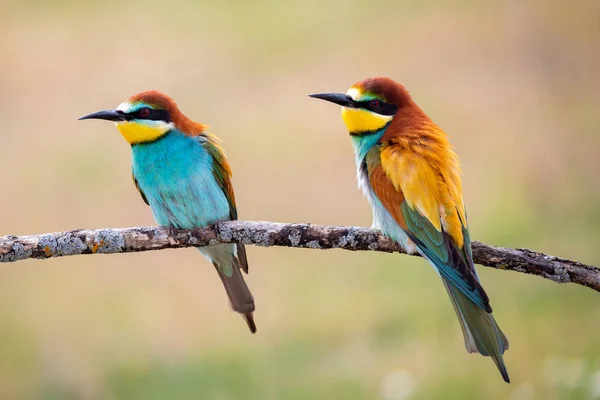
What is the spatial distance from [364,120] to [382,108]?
0.06m

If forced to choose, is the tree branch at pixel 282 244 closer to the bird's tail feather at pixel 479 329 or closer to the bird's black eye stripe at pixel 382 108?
the bird's tail feather at pixel 479 329

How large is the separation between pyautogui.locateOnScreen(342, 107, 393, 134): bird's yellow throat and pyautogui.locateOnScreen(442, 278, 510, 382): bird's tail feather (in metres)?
0.45

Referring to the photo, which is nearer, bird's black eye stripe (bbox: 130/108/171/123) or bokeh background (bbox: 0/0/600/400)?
bird's black eye stripe (bbox: 130/108/171/123)

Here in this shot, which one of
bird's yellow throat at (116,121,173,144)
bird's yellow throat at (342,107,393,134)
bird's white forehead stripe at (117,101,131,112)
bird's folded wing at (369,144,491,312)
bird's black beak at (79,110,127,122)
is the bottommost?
bird's folded wing at (369,144,491,312)

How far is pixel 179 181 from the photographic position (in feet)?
6.57

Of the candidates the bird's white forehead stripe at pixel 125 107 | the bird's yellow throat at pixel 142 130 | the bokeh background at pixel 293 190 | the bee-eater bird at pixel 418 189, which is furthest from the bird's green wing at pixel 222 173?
the bokeh background at pixel 293 190

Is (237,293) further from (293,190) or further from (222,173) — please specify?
(293,190)

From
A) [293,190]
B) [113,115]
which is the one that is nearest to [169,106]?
[113,115]

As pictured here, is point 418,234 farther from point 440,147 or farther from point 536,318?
point 536,318

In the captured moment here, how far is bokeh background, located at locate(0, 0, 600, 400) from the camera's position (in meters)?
2.40

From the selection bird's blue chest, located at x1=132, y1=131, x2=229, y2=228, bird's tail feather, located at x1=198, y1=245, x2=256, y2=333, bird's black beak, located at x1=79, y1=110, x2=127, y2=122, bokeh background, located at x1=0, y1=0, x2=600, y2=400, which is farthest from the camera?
bokeh background, located at x1=0, y1=0, x2=600, y2=400

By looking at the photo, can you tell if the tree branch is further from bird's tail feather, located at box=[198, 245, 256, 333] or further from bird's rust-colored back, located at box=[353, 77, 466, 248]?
bird's tail feather, located at box=[198, 245, 256, 333]

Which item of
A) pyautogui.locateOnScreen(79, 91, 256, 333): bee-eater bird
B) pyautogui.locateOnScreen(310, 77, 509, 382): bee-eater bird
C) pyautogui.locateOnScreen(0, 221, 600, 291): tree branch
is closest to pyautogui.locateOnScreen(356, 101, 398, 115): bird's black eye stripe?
pyautogui.locateOnScreen(310, 77, 509, 382): bee-eater bird

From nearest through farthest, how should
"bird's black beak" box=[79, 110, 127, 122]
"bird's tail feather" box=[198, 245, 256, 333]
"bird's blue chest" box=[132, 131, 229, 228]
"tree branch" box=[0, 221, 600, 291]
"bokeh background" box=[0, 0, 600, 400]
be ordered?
"tree branch" box=[0, 221, 600, 291] < "bird's black beak" box=[79, 110, 127, 122] < "bird's blue chest" box=[132, 131, 229, 228] < "bird's tail feather" box=[198, 245, 256, 333] < "bokeh background" box=[0, 0, 600, 400]
